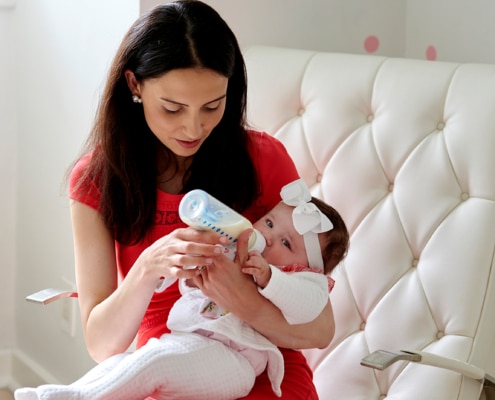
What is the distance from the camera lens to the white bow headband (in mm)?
1572

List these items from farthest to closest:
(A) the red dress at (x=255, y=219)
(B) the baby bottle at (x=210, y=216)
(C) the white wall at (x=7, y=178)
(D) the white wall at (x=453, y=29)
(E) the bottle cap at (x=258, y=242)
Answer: (C) the white wall at (x=7, y=178)
(D) the white wall at (x=453, y=29)
(A) the red dress at (x=255, y=219)
(E) the bottle cap at (x=258, y=242)
(B) the baby bottle at (x=210, y=216)

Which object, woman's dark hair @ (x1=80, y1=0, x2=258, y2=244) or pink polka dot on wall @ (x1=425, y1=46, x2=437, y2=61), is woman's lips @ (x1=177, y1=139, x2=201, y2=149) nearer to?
woman's dark hair @ (x1=80, y1=0, x2=258, y2=244)

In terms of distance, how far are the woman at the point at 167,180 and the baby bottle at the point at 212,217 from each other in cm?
2

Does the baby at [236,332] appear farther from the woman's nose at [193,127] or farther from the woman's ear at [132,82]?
the woman's ear at [132,82]

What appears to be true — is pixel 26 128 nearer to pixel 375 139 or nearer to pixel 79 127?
pixel 79 127

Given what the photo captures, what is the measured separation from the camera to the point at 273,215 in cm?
164

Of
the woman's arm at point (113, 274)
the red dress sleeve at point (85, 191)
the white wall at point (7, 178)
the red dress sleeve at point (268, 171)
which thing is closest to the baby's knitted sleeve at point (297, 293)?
the woman's arm at point (113, 274)

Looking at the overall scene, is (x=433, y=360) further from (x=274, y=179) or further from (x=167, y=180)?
(x=167, y=180)

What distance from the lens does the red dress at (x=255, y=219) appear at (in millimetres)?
1668

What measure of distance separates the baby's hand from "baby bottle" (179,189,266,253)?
4 centimetres

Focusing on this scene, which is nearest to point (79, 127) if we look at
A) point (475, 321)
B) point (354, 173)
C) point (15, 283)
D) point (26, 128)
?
point (26, 128)

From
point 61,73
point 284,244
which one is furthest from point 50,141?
point 284,244

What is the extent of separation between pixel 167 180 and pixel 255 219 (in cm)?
19

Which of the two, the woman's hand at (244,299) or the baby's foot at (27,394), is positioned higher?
the woman's hand at (244,299)
